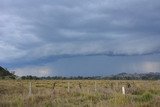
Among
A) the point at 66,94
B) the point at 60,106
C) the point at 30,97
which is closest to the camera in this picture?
the point at 60,106

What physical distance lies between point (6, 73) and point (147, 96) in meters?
90.3

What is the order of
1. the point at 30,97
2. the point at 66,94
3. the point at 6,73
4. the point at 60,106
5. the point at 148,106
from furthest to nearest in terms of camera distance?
1. the point at 6,73
2. the point at 66,94
3. the point at 30,97
4. the point at 60,106
5. the point at 148,106

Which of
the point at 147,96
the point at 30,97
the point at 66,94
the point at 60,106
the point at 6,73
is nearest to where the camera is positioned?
the point at 60,106

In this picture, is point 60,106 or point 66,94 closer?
point 60,106

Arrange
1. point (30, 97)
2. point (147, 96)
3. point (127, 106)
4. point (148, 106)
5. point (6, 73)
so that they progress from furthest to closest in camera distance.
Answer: point (6, 73)
point (147, 96)
point (30, 97)
point (148, 106)
point (127, 106)

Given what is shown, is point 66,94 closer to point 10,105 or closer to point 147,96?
point 147,96

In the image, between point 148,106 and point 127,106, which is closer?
point 127,106

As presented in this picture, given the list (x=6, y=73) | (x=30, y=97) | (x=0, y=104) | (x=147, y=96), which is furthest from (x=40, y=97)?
(x=6, y=73)

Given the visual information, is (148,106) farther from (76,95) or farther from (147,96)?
(76,95)

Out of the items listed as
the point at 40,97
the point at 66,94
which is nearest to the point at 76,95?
the point at 66,94

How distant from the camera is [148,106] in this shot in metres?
20.6

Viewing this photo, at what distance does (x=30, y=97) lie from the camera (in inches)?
1051

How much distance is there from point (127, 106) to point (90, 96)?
1048cm

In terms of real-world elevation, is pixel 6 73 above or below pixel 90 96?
above
